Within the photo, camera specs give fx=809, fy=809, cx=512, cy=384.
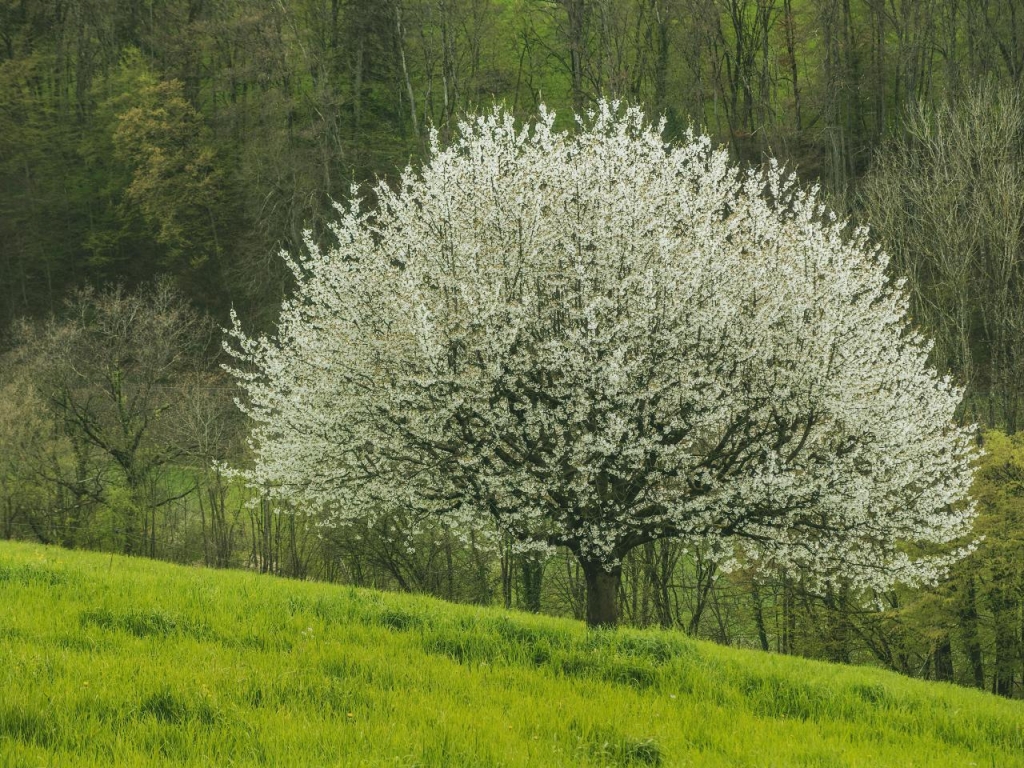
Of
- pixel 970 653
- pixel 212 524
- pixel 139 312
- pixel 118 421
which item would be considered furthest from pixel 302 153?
pixel 970 653

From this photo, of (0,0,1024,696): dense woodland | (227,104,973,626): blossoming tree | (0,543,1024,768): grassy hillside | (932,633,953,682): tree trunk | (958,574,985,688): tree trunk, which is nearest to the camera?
(0,543,1024,768): grassy hillside

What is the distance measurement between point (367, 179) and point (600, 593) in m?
29.3

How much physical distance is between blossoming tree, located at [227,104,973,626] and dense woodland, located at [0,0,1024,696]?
5.05m

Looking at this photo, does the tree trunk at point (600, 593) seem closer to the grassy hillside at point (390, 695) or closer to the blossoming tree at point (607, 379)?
the blossoming tree at point (607, 379)

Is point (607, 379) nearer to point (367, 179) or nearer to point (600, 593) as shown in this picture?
point (600, 593)

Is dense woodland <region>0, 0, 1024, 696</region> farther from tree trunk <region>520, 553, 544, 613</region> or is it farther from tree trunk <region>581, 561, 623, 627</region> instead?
tree trunk <region>581, 561, 623, 627</region>

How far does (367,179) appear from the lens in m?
38.1

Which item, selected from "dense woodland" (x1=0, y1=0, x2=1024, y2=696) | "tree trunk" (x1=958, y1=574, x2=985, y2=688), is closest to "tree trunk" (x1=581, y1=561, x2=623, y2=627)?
"dense woodland" (x1=0, y1=0, x2=1024, y2=696)

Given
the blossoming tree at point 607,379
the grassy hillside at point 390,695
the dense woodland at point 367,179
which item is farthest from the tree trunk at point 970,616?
the grassy hillside at point 390,695

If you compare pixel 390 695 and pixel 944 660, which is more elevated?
pixel 390 695

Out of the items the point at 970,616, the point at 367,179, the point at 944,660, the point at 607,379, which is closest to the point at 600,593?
the point at 607,379

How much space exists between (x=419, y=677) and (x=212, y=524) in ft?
93.9

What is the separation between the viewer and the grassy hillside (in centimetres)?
498

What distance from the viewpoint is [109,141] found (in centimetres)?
5009
